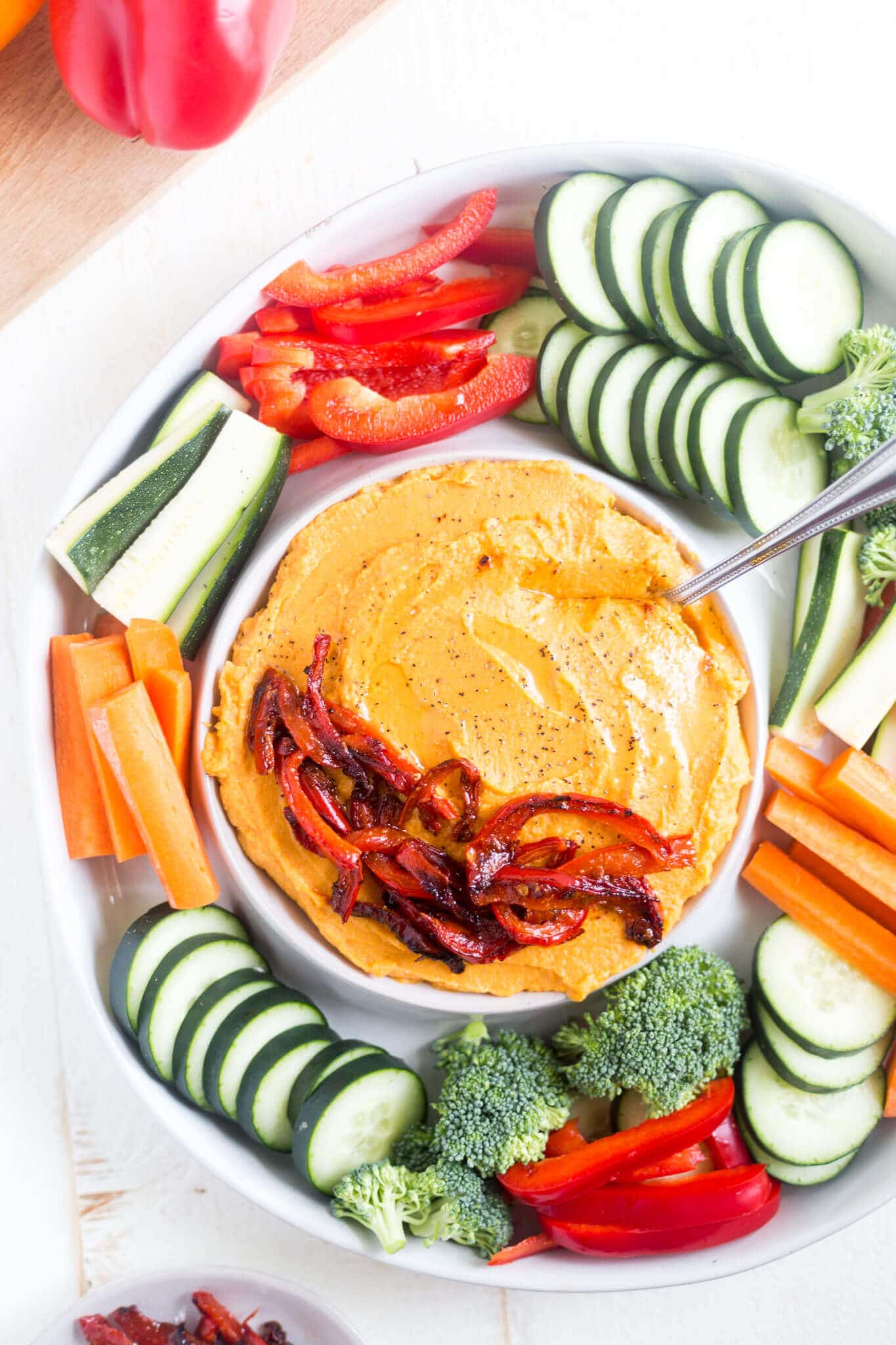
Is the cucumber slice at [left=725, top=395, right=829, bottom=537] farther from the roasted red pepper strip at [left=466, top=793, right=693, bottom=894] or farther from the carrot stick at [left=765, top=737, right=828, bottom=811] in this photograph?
the roasted red pepper strip at [left=466, top=793, right=693, bottom=894]

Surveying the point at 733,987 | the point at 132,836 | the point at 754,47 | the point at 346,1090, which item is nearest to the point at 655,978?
the point at 733,987

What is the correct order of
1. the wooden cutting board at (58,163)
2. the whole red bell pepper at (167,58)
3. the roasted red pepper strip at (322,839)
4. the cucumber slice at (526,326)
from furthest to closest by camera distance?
the cucumber slice at (526,326)
the wooden cutting board at (58,163)
the roasted red pepper strip at (322,839)
the whole red bell pepper at (167,58)

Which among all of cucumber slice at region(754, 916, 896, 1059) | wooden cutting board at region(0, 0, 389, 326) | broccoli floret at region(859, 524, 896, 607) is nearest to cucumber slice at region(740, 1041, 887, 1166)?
cucumber slice at region(754, 916, 896, 1059)

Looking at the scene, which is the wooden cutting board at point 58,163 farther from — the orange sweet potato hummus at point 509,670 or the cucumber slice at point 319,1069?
the cucumber slice at point 319,1069

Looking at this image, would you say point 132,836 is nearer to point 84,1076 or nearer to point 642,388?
point 84,1076

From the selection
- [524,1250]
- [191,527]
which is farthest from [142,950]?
[524,1250]

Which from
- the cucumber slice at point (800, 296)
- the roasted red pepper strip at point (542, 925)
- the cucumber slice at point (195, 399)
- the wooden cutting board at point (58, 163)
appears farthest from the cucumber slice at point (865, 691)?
the wooden cutting board at point (58, 163)

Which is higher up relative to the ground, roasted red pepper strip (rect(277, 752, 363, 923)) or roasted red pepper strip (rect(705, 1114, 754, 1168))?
roasted red pepper strip (rect(277, 752, 363, 923))
